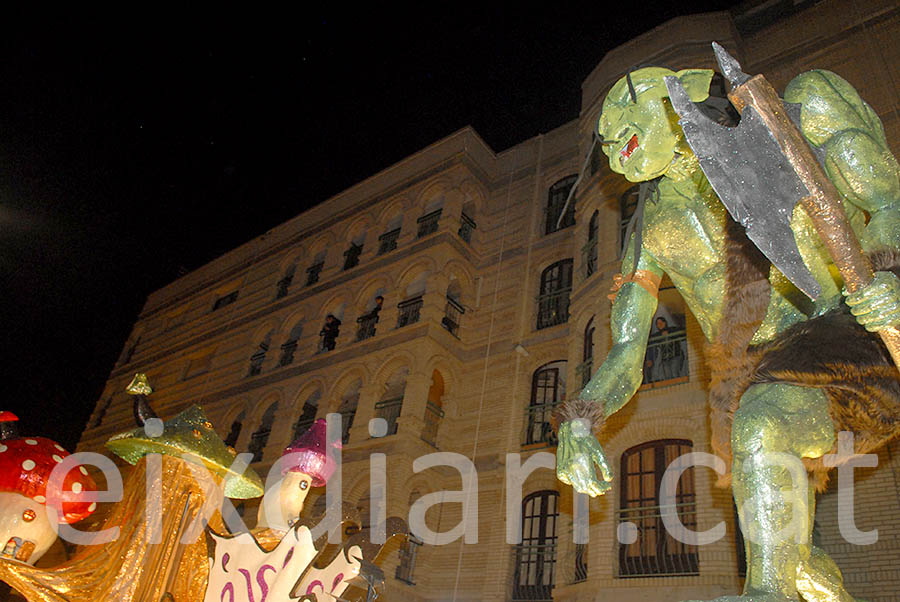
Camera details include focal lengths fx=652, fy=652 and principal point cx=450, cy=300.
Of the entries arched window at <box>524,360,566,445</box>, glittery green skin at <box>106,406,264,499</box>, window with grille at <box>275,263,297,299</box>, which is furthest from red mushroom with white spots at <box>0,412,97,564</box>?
window with grille at <box>275,263,297,299</box>

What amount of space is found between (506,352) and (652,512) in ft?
18.1

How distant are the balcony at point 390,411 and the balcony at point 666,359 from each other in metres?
6.03

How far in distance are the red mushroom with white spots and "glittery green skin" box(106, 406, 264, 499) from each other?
514mm

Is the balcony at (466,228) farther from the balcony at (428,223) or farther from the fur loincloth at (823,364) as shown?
the fur loincloth at (823,364)

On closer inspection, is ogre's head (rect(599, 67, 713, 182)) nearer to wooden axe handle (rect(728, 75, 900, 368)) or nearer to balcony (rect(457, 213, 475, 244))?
wooden axe handle (rect(728, 75, 900, 368))

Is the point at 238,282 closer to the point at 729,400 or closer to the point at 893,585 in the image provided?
the point at 893,585

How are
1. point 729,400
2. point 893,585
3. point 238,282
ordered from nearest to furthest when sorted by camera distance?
point 729,400 → point 893,585 → point 238,282

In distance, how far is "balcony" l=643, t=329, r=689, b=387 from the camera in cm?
1072

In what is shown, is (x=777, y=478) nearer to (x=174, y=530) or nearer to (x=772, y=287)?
(x=772, y=287)

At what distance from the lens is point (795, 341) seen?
6.24 feet

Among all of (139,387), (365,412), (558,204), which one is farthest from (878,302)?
(558,204)

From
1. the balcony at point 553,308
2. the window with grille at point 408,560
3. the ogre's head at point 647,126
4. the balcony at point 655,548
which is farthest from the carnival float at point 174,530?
the balcony at point 553,308

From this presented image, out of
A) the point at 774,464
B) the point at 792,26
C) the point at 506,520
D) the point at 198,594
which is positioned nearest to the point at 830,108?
the point at 774,464

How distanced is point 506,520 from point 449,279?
21.2ft
